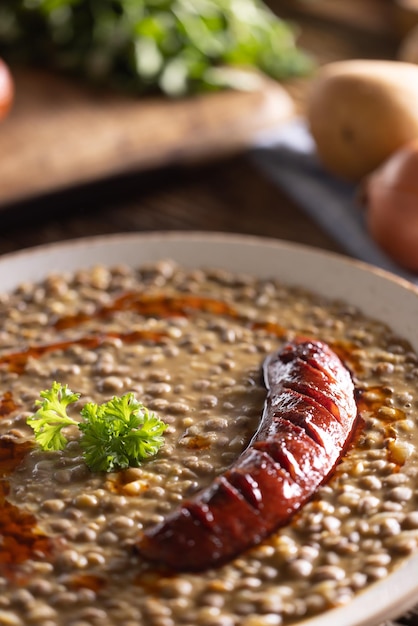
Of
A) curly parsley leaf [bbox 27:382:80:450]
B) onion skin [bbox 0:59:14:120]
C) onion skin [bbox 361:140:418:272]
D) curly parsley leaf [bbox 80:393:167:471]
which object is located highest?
onion skin [bbox 361:140:418:272]

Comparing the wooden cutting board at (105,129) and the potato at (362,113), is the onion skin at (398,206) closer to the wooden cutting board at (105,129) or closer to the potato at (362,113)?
the potato at (362,113)

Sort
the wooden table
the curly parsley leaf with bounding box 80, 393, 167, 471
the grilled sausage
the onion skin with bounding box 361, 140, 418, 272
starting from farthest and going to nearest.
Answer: the wooden table → the onion skin with bounding box 361, 140, 418, 272 → the curly parsley leaf with bounding box 80, 393, 167, 471 → the grilled sausage

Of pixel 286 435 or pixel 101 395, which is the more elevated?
pixel 286 435

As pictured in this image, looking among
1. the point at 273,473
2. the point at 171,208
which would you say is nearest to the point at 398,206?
the point at 171,208

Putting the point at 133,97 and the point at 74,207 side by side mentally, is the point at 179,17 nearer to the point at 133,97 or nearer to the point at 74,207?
the point at 133,97

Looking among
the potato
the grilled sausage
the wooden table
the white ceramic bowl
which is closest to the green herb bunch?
the wooden table

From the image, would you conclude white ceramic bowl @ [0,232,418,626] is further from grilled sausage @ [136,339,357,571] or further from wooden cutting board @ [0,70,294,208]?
wooden cutting board @ [0,70,294,208]

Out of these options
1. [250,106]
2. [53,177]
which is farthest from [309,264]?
[250,106]
